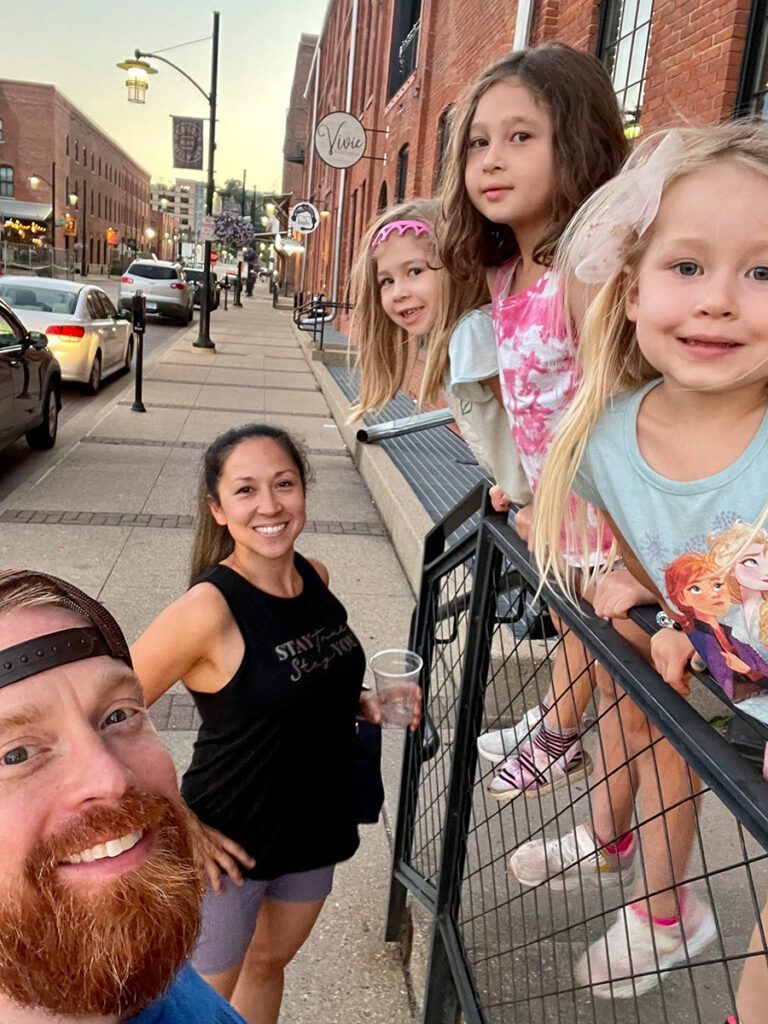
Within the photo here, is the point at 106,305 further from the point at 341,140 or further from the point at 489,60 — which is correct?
the point at 489,60

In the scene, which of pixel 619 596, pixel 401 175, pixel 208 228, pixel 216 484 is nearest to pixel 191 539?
pixel 216 484

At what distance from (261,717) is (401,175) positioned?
15.0m

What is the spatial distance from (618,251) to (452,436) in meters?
7.44

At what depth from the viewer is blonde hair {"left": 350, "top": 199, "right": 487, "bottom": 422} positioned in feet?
8.55

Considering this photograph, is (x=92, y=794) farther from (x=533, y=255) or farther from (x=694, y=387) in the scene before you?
(x=533, y=255)

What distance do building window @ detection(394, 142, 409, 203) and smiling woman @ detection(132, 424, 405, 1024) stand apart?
13528 millimetres

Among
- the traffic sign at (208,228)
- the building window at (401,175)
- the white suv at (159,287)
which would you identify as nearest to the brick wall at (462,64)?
the building window at (401,175)

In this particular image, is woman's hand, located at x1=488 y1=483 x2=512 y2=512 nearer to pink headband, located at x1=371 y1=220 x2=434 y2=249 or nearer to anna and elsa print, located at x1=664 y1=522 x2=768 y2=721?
anna and elsa print, located at x1=664 y1=522 x2=768 y2=721

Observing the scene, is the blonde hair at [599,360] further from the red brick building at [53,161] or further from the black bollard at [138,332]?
the red brick building at [53,161]

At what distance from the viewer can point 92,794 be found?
1.09 m

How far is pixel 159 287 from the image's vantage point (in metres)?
26.0

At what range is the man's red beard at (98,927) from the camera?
997 millimetres

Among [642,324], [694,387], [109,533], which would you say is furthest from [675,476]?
[109,533]

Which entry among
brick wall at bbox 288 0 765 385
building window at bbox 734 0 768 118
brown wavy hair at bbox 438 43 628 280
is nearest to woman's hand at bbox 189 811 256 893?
brown wavy hair at bbox 438 43 628 280
